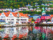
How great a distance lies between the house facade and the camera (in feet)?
44.7

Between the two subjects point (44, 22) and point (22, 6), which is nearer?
point (44, 22)

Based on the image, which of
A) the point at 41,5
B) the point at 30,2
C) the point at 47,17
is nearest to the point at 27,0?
the point at 30,2

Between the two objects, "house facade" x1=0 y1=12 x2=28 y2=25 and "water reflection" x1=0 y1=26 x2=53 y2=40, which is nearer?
"water reflection" x1=0 y1=26 x2=53 y2=40

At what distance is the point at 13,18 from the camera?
13.7 m

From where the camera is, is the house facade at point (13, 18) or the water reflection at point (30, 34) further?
the house facade at point (13, 18)

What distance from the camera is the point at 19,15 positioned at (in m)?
14.1

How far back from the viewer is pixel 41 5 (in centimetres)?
1530

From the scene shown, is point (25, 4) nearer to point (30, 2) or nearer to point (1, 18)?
point (30, 2)

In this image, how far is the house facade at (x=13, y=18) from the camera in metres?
13.6

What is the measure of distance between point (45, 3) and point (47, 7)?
1.42 ft

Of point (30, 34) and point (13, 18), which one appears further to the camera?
point (13, 18)

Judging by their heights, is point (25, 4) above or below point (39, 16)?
above

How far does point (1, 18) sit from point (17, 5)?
1945mm

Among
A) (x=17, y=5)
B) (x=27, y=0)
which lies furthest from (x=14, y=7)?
(x=27, y=0)
